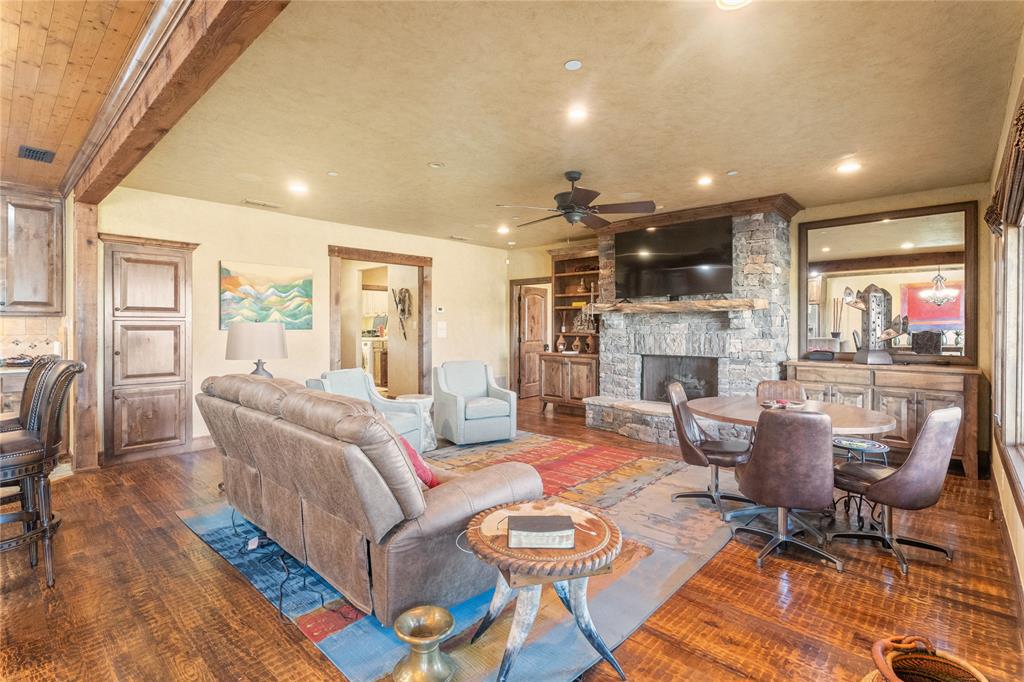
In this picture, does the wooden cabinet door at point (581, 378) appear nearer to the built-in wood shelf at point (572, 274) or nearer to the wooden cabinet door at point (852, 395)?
the built-in wood shelf at point (572, 274)

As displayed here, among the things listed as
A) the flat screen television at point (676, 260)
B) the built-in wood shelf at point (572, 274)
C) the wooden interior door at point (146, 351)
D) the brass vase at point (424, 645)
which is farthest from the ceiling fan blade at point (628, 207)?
the wooden interior door at point (146, 351)

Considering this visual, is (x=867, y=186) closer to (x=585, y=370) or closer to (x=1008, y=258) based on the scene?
(x=1008, y=258)

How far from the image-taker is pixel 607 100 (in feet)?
10.1

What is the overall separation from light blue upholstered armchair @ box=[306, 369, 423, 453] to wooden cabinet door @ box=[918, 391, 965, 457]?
187 inches

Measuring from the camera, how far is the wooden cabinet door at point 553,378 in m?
7.79

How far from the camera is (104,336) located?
16.2 ft

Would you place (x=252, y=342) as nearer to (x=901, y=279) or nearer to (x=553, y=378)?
(x=553, y=378)

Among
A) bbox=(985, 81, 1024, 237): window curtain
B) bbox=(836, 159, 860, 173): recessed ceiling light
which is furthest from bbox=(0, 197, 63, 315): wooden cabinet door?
bbox=(836, 159, 860, 173): recessed ceiling light

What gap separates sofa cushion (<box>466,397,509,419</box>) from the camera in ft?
18.4

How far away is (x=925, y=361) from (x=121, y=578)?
6875 millimetres

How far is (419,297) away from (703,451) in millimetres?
5376

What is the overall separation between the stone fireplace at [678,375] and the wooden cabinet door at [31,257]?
655 centimetres

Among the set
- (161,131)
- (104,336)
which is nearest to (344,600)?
(161,131)

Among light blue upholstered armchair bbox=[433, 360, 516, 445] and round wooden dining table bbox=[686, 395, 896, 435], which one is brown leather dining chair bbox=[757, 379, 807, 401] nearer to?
round wooden dining table bbox=[686, 395, 896, 435]
